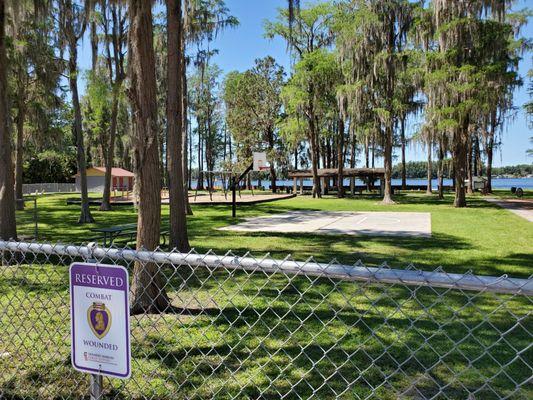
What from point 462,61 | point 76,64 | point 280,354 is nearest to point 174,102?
point 280,354

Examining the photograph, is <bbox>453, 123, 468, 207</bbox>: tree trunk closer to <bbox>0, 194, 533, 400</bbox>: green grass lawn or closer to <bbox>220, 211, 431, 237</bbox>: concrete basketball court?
<bbox>220, 211, 431, 237</bbox>: concrete basketball court

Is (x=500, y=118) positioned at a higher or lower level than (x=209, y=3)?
lower

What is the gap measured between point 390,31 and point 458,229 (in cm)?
1461

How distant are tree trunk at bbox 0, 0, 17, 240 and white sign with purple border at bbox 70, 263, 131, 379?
647 cm

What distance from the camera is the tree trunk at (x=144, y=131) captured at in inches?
171

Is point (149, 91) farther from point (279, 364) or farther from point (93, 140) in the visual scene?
point (93, 140)

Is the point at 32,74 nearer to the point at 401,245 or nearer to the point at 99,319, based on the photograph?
the point at 401,245

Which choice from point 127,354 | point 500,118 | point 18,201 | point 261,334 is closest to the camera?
point 127,354

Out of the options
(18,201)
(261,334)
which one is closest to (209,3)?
(18,201)

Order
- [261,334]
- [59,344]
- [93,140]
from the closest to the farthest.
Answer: [59,344], [261,334], [93,140]

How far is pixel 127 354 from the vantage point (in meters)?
1.90

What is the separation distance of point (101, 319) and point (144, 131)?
9.11 ft

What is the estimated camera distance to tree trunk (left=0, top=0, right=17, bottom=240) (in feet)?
24.2

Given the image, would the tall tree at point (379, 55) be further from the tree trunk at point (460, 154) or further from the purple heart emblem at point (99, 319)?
the purple heart emblem at point (99, 319)
